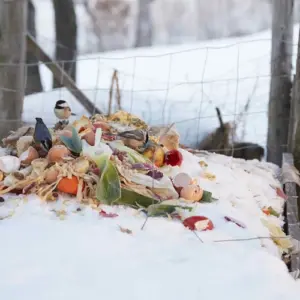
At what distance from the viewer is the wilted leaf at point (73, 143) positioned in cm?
178

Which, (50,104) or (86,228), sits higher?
(50,104)

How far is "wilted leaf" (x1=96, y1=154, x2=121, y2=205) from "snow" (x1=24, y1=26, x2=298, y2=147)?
4.76 feet

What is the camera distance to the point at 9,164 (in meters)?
1.74

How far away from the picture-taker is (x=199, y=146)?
365cm

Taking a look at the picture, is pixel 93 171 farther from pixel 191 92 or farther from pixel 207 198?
pixel 191 92

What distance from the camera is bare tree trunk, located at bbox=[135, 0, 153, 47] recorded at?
8.85 meters

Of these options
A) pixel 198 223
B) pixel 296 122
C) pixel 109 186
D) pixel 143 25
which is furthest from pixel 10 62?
pixel 143 25

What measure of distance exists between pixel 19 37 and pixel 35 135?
4.61 ft

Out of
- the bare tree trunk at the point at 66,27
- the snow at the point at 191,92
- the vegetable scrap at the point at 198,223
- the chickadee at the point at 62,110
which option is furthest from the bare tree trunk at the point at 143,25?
the vegetable scrap at the point at 198,223

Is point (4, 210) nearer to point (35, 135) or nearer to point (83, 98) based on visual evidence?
point (35, 135)

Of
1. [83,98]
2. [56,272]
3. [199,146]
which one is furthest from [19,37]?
[56,272]

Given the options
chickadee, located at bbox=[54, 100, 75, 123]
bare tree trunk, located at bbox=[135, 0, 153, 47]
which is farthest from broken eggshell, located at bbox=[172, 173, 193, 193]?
bare tree trunk, located at bbox=[135, 0, 153, 47]

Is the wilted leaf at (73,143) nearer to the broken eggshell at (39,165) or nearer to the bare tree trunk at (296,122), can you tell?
the broken eggshell at (39,165)

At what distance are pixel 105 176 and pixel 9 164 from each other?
32cm
